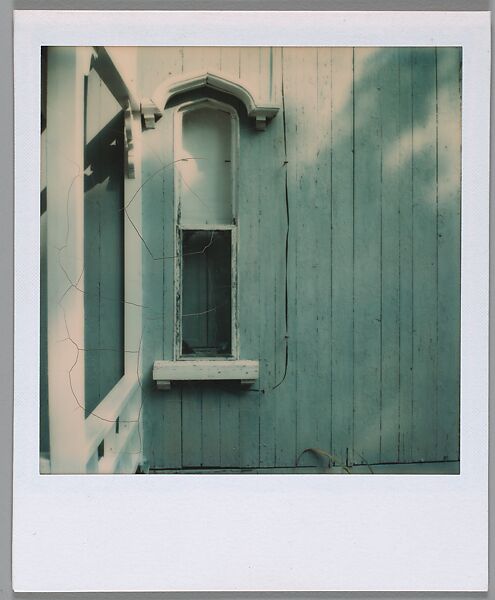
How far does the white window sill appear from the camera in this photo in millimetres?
1632

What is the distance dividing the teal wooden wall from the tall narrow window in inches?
2.0

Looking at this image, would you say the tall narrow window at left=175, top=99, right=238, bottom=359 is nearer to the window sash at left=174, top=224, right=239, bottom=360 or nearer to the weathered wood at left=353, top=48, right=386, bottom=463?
the window sash at left=174, top=224, right=239, bottom=360

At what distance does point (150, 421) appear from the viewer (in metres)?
1.65

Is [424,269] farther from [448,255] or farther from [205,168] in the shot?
[205,168]

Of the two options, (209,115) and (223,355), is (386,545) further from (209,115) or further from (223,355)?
(209,115)

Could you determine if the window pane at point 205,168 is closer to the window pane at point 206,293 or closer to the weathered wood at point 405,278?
the window pane at point 206,293

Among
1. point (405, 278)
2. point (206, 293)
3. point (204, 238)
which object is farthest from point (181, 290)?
point (405, 278)

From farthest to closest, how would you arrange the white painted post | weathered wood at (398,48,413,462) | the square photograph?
weathered wood at (398,48,413,462), the square photograph, the white painted post

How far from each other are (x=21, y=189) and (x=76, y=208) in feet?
0.61

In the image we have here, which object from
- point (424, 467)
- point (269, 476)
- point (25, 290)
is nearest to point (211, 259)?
point (25, 290)

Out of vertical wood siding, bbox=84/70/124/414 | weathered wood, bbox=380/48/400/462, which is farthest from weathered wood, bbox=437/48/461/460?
vertical wood siding, bbox=84/70/124/414

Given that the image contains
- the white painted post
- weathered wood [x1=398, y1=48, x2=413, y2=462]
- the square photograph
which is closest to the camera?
the white painted post

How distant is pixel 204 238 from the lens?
1.67m

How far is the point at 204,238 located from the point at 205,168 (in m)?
0.26
